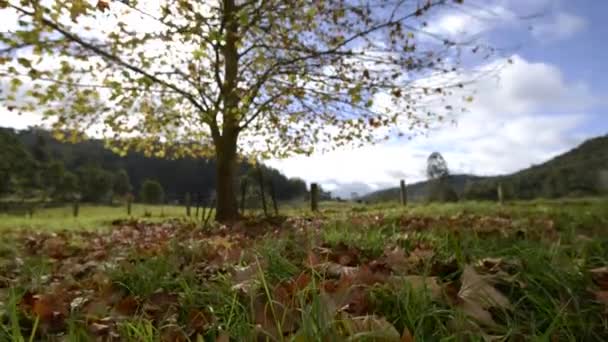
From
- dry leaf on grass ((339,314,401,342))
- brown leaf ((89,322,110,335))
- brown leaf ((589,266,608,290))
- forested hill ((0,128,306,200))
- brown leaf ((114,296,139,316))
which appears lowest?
brown leaf ((89,322,110,335))

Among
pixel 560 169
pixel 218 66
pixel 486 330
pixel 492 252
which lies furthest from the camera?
pixel 560 169

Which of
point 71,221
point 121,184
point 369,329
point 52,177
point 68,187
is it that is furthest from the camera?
point 121,184

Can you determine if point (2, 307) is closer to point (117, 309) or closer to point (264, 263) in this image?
point (117, 309)

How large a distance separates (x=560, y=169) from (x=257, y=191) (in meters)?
27.2

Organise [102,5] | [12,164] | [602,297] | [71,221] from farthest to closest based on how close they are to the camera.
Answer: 1. [12,164]
2. [71,221]
3. [102,5]
4. [602,297]

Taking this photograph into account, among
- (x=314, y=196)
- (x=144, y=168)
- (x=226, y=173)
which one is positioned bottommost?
(x=314, y=196)

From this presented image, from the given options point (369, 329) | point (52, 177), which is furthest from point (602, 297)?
point (52, 177)

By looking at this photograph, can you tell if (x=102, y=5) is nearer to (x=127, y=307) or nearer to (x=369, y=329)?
(x=127, y=307)

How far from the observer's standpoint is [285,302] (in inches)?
64.4

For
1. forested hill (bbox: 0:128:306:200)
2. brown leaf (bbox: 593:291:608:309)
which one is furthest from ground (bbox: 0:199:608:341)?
forested hill (bbox: 0:128:306:200)

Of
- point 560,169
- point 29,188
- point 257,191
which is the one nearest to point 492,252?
point 257,191

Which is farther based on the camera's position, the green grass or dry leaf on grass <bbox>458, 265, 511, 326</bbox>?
the green grass

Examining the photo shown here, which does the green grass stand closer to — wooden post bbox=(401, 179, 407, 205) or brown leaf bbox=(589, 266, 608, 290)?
brown leaf bbox=(589, 266, 608, 290)

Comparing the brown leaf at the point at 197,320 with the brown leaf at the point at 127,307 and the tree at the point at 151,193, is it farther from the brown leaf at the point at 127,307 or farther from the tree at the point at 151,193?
the tree at the point at 151,193
